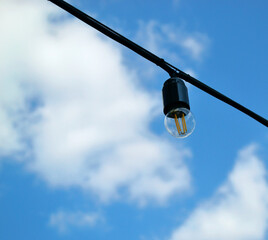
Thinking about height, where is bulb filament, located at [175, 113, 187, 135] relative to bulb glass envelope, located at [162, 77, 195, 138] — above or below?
below

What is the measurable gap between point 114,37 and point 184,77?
0.72m

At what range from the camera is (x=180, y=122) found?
3.11m

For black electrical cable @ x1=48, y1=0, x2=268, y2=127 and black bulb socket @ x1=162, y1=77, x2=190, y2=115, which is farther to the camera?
black bulb socket @ x1=162, y1=77, x2=190, y2=115

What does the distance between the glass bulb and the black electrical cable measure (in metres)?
0.26

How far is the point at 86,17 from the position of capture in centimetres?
272

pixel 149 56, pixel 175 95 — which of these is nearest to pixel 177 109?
pixel 175 95

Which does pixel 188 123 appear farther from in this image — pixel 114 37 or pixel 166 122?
pixel 114 37

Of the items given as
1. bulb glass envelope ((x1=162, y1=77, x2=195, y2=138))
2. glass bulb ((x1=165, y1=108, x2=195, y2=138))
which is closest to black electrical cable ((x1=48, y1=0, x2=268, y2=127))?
bulb glass envelope ((x1=162, y1=77, x2=195, y2=138))

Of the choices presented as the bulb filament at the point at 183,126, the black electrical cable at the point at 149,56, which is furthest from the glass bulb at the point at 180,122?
the black electrical cable at the point at 149,56

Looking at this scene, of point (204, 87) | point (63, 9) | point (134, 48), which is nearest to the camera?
point (63, 9)

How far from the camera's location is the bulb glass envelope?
10.0 feet

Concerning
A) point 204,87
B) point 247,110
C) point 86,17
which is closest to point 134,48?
point 86,17

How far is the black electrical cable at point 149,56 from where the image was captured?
2.69 metres

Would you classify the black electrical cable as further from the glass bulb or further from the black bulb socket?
the glass bulb
